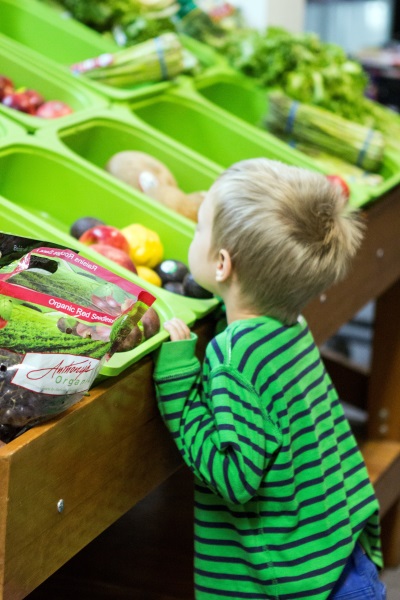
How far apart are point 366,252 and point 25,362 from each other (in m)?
1.34

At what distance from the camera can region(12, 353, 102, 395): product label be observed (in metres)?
1.20

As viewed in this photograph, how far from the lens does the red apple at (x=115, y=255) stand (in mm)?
1719

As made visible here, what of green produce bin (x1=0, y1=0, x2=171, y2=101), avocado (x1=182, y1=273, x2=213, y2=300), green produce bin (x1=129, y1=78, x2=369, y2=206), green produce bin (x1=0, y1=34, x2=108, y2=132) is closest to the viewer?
avocado (x1=182, y1=273, x2=213, y2=300)

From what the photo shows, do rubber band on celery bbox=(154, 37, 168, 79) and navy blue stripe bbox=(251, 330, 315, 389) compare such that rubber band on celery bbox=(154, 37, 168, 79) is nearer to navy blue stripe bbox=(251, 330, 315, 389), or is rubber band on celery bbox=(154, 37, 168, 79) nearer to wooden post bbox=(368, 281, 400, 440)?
wooden post bbox=(368, 281, 400, 440)

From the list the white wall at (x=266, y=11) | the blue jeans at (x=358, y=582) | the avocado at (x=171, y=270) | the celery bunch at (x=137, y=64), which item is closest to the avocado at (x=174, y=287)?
the avocado at (x=171, y=270)

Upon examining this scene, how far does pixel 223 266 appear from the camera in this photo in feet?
4.92

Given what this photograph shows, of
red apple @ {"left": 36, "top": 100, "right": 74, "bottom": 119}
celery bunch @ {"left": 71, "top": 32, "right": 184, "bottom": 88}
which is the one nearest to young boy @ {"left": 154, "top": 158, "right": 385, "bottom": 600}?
red apple @ {"left": 36, "top": 100, "right": 74, "bottom": 119}

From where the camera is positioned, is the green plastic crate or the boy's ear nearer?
the boy's ear

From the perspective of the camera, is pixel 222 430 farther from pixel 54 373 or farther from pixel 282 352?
pixel 54 373

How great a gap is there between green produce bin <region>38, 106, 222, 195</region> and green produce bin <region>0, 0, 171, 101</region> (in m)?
0.50

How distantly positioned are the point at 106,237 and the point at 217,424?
1.72ft

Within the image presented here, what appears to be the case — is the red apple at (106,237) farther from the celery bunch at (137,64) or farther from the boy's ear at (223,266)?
the celery bunch at (137,64)

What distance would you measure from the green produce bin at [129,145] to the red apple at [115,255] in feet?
1.64

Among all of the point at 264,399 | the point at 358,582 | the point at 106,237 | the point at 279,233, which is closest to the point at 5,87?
the point at 106,237
